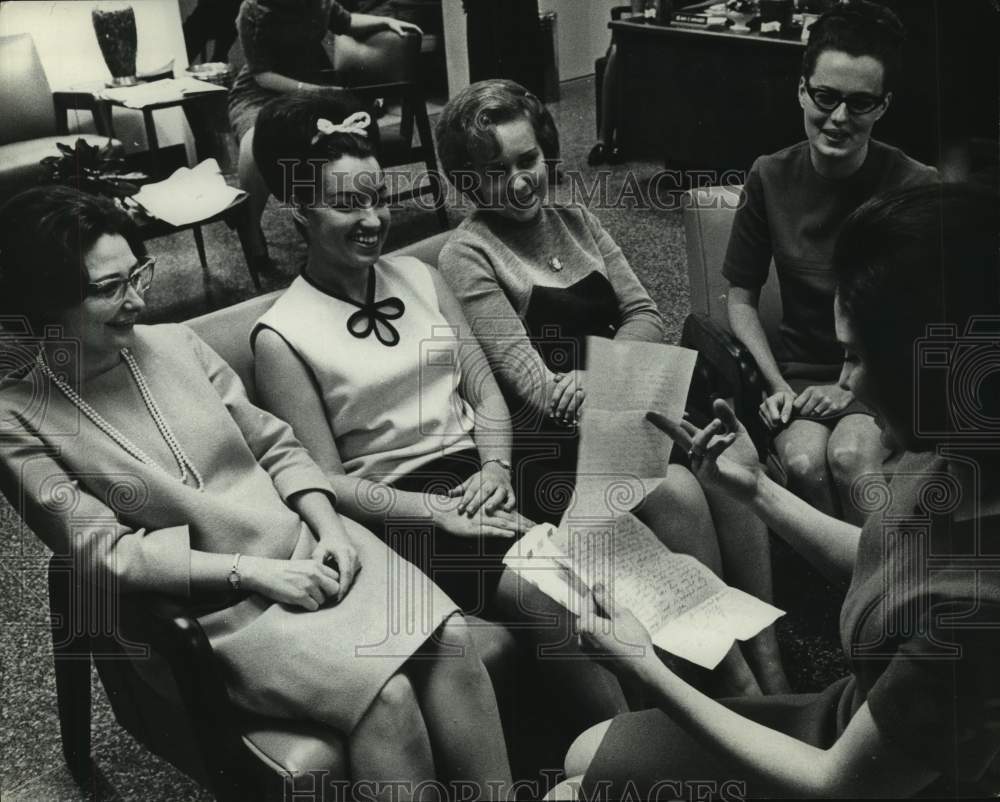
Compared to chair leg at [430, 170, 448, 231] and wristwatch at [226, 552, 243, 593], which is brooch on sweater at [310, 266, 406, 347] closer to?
wristwatch at [226, 552, 243, 593]

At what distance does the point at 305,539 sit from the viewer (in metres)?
1.74

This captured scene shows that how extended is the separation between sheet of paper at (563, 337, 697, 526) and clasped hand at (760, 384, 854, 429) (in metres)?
0.50

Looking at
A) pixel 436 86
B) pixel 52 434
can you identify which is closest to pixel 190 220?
pixel 436 86

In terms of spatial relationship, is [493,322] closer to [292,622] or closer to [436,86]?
[292,622]

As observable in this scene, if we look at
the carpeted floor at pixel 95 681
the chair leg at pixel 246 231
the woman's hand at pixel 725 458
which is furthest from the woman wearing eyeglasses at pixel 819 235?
the chair leg at pixel 246 231

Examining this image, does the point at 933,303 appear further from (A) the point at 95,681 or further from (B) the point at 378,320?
(A) the point at 95,681

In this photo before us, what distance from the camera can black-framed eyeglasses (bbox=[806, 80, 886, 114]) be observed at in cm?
206

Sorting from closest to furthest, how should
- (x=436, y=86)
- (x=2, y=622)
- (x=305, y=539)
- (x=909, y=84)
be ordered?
(x=305, y=539)
(x=2, y=622)
(x=909, y=84)
(x=436, y=86)

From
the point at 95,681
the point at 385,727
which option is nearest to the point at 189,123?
the point at 95,681

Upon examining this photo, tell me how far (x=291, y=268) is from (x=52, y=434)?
10.2 feet

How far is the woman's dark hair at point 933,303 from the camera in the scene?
1.01 metres

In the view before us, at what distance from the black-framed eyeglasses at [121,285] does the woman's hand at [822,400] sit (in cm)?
136

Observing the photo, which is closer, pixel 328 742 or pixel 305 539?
pixel 328 742

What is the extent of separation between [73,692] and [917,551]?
160 cm
